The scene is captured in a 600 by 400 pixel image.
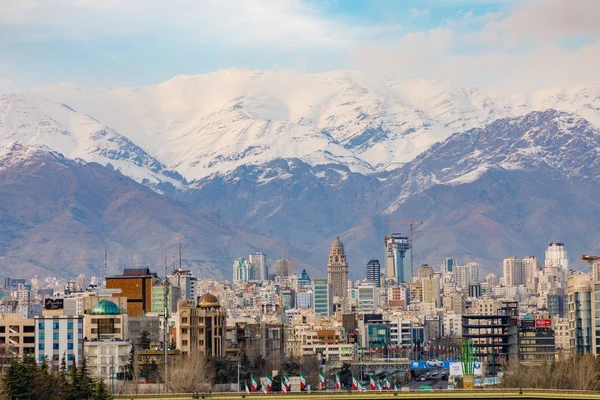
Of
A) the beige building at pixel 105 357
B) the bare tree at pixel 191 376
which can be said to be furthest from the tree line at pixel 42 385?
the beige building at pixel 105 357

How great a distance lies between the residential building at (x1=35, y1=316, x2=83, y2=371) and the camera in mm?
196000

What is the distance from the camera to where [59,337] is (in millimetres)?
197250

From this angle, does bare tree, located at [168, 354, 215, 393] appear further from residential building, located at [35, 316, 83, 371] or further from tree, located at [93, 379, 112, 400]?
tree, located at [93, 379, 112, 400]

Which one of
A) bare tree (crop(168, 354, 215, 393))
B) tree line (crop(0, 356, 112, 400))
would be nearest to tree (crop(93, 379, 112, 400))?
tree line (crop(0, 356, 112, 400))

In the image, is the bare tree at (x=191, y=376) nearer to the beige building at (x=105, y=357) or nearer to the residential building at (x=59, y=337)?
the beige building at (x=105, y=357)

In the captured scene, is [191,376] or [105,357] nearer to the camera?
[191,376]

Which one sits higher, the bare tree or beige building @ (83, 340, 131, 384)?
beige building @ (83, 340, 131, 384)

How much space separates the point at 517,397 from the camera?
144 meters

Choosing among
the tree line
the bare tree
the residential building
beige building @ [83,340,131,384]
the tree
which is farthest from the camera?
the residential building

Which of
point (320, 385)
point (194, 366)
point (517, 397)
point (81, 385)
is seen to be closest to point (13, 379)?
point (81, 385)

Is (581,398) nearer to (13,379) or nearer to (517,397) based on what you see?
(517,397)

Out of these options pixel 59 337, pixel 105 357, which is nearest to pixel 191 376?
pixel 105 357

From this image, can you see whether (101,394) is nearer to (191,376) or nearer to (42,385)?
(42,385)

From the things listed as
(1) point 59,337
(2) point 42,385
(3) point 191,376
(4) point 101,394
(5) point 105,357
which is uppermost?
(1) point 59,337
